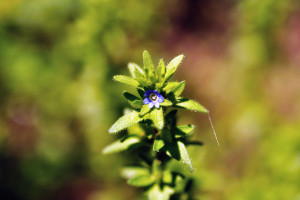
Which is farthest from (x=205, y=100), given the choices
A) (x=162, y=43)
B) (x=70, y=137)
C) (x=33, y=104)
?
(x=33, y=104)

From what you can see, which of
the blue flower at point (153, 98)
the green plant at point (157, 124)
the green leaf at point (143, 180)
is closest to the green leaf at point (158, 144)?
the green plant at point (157, 124)

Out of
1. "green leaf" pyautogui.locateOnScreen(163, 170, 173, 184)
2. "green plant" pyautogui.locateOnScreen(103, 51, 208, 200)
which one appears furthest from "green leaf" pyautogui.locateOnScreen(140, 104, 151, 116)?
"green leaf" pyautogui.locateOnScreen(163, 170, 173, 184)

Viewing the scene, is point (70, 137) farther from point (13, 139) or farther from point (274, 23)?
point (274, 23)

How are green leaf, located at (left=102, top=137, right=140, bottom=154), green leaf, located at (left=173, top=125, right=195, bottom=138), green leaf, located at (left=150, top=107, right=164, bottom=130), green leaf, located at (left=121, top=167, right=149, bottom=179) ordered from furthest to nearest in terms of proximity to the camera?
green leaf, located at (left=121, top=167, right=149, bottom=179) < green leaf, located at (left=102, top=137, right=140, bottom=154) < green leaf, located at (left=173, top=125, right=195, bottom=138) < green leaf, located at (left=150, top=107, right=164, bottom=130)

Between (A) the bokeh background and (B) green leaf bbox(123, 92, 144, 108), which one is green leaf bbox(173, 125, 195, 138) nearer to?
(B) green leaf bbox(123, 92, 144, 108)

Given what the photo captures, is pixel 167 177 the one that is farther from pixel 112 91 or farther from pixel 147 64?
pixel 112 91

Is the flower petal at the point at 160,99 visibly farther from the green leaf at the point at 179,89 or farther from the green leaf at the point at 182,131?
the green leaf at the point at 182,131

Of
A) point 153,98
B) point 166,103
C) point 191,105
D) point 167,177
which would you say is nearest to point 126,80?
point 153,98
